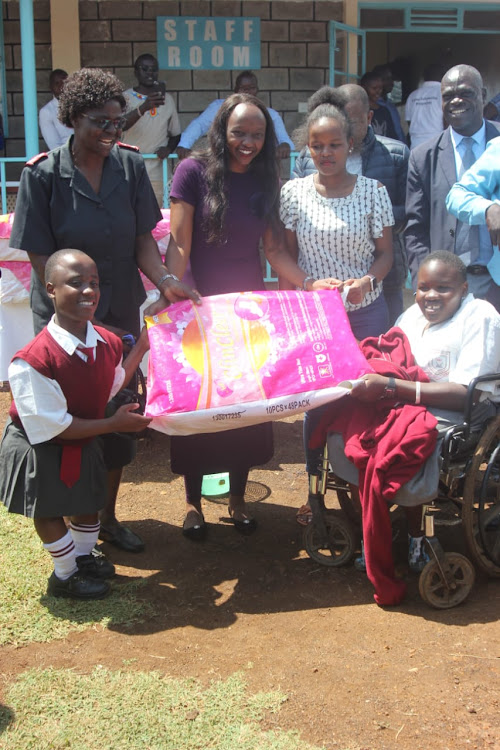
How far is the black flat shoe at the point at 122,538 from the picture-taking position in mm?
3926

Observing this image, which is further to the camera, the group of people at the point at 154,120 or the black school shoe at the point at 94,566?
the group of people at the point at 154,120

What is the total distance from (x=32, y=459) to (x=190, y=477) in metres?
1.05

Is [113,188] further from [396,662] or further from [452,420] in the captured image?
[396,662]

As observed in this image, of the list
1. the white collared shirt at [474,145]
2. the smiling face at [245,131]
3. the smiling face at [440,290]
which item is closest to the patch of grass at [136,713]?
the smiling face at [440,290]

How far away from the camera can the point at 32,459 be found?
3.25 metres

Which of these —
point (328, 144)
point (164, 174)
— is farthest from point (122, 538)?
point (164, 174)

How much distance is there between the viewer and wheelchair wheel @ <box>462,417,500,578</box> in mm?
3268

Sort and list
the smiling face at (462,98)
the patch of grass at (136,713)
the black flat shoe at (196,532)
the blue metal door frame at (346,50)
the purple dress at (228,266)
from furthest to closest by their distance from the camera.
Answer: the blue metal door frame at (346,50) → the smiling face at (462,98) → the black flat shoe at (196,532) → the purple dress at (228,266) → the patch of grass at (136,713)

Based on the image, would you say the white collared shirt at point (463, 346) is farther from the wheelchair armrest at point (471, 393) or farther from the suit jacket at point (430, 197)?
the suit jacket at point (430, 197)

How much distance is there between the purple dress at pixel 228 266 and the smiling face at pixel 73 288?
0.80m

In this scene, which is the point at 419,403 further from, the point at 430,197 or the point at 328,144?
the point at 430,197

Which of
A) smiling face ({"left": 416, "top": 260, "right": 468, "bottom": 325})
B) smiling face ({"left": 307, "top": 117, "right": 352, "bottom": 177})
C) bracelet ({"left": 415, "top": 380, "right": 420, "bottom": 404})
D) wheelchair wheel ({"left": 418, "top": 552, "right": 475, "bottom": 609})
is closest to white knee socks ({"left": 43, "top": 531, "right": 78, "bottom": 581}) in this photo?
wheelchair wheel ({"left": 418, "top": 552, "right": 475, "bottom": 609})

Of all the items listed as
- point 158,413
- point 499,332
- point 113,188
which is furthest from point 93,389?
point 499,332

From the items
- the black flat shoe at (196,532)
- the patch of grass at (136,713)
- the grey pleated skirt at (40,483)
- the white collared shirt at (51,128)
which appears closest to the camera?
the patch of grass at (136,713)
